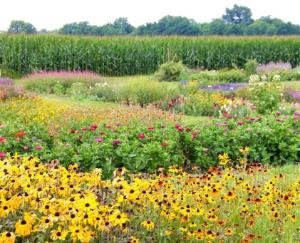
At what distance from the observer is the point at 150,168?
7.06 m

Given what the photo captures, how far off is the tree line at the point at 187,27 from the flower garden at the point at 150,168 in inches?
1458

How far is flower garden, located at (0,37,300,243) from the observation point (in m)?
3.58

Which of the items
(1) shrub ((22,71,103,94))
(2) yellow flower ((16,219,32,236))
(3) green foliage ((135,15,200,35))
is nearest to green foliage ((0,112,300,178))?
(2) yellow flower ((16,219,32,236))

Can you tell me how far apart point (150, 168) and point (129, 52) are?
64.8 ft

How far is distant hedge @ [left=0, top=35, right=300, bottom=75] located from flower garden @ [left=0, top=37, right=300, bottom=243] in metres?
9.45

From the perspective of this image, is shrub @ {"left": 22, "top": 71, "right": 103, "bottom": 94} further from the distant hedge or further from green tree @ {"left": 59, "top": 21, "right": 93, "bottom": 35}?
green tree @ {"left": 59, "top": 21, "right": 93, "bottom": 35}

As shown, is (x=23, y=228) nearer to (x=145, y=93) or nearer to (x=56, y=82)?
(x=145, y=93)

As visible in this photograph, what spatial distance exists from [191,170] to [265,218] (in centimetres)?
285

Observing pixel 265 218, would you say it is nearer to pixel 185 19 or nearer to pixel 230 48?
pixel 230 48

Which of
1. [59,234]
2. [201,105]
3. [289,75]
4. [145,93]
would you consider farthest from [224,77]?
[59,234]

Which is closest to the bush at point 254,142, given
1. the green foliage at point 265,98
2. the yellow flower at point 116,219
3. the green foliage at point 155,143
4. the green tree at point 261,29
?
the green foliage at point 155,143

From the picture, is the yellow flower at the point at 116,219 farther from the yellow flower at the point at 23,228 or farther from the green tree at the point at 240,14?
the green tree at the point at 240,14

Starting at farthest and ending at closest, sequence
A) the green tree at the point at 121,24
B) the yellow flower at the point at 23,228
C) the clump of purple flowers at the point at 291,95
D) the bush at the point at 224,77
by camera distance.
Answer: the green tree at the point at 121,24 < the bush at the point at 224,77 < the clump of purple flowers at the point at 291,95 < the yellow flower at the point at 23,228

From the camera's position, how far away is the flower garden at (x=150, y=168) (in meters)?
3.58
